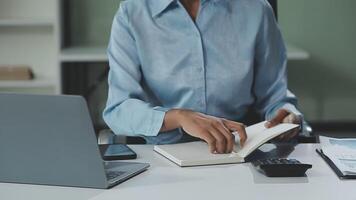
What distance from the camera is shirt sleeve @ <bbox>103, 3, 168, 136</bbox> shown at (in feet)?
4.65

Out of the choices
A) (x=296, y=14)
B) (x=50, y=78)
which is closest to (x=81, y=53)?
(x=50, y=78)

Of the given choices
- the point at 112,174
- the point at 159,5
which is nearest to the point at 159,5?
the point at 159,5

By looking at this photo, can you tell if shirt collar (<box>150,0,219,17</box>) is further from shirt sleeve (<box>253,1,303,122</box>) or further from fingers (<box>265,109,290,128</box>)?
fingers (<box>265,109,290,128</box>)

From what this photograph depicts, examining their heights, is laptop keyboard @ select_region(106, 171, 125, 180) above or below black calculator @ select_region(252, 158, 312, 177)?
below

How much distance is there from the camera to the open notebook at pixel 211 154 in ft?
3.93

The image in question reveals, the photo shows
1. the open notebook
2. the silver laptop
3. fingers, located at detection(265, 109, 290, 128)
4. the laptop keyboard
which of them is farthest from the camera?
fingers, located at detection(265, 109, 290, 128)

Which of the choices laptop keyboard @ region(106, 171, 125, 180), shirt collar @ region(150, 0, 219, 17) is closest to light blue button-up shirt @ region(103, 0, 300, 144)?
shirt collar @ region(150, 0, 219, 17)

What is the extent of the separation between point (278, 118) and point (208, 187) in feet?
1.42

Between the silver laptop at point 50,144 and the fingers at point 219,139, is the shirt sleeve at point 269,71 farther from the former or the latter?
the silver laptop at point 50,144

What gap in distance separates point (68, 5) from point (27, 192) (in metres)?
2.70

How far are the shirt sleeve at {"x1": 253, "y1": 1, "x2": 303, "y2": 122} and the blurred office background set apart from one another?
1861 mm

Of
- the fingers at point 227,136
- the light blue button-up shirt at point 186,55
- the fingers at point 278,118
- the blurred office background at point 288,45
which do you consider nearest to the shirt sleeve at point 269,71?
the light blue button-up shirt at point 186,55

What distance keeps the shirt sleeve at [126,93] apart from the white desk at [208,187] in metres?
0.25

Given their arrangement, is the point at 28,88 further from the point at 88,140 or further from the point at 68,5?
the point at 88,140
